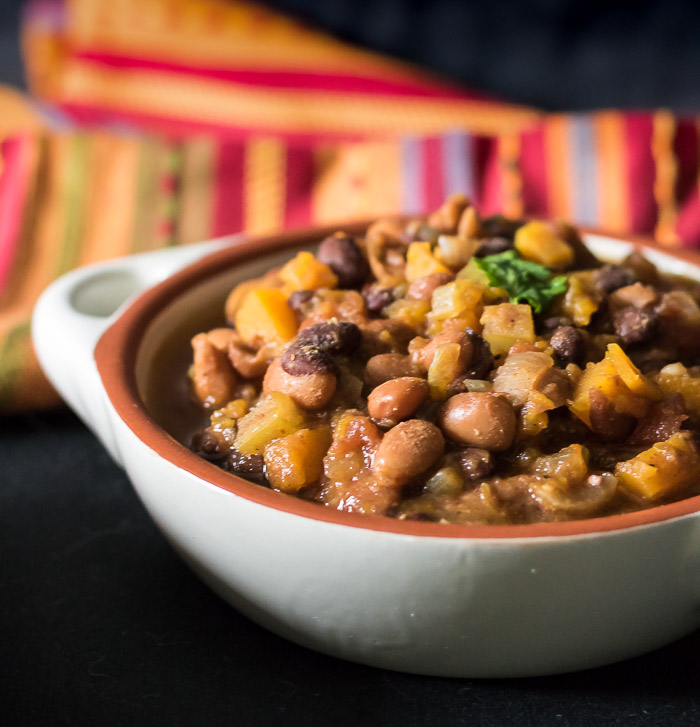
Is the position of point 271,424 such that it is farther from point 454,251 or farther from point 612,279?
point 612,279

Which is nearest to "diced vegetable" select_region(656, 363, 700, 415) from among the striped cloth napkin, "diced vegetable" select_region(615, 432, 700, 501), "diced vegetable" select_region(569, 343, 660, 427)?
"diced vegetable" select_region(569, 343, 660, 427)

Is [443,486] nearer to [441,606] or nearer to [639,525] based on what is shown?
[441,606]

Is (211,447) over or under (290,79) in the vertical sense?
over

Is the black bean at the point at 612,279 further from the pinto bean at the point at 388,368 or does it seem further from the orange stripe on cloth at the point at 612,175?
the orange stripe on cloth at the point at 612,175

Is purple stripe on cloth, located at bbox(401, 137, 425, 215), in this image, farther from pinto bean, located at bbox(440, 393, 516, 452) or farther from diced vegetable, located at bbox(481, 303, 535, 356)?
pinto bean, located at bbox(440, 393, 516, 452)

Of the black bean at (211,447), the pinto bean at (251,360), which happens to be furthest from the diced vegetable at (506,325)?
the black bean at (211,447)

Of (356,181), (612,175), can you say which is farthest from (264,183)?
(612,175)

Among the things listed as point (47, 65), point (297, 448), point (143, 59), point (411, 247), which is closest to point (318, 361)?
point (297, 448)
